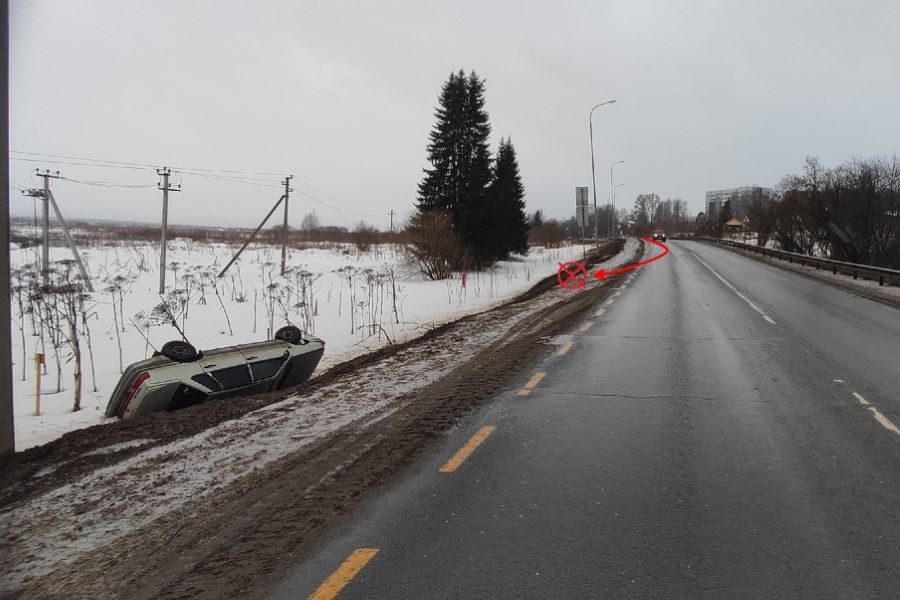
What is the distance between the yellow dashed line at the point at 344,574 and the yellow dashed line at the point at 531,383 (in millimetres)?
3799

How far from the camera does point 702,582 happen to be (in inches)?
121

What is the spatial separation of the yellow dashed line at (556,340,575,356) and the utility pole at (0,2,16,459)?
7137mm

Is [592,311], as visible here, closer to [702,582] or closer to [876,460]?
[876,460]

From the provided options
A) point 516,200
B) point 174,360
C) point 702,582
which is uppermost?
point 516,200

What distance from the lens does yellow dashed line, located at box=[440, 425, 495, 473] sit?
4.73 metres

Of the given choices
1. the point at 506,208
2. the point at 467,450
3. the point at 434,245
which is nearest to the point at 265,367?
the point at 467,450

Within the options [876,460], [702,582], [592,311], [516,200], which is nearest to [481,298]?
[592,311]

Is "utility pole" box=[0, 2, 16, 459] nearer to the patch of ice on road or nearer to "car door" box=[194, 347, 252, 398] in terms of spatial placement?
the patch of ice on road

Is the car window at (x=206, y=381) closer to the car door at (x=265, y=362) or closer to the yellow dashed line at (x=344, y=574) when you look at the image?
the car door at (x=265, y=362)

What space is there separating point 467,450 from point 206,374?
3.52 meters

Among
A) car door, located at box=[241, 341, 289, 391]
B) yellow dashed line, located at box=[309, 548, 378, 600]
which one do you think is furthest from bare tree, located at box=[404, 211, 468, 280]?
yellow dashed line, located at box=[309, 548, 378, 600]

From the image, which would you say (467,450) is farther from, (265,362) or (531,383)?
(265,362)

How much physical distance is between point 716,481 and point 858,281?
23.8 metres

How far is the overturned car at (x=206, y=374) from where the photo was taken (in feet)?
20.9
